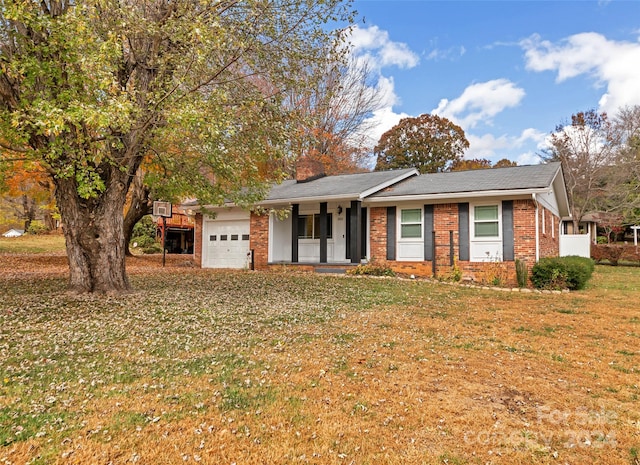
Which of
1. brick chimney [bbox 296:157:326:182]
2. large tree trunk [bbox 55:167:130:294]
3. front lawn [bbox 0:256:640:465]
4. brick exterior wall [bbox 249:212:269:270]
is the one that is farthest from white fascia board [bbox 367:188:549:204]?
brick chimney [bbox 296:157:326:182]

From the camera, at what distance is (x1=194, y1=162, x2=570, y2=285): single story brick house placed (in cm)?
1207

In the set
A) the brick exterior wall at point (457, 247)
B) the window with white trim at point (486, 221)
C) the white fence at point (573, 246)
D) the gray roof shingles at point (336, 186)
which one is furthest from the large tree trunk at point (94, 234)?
the white fence at point (573, 246)

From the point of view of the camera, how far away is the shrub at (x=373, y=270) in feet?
42.1

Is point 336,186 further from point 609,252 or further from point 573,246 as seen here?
point 609,252

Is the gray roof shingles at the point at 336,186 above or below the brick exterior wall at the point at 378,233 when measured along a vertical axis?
above

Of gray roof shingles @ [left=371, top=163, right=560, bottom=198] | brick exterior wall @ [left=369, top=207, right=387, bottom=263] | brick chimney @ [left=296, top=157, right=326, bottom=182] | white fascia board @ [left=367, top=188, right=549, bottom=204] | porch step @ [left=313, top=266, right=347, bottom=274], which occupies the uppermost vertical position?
brick chimney @ [left=296, top=157, right=326, bottom=182]

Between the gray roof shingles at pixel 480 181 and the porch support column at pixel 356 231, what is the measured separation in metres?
0.75

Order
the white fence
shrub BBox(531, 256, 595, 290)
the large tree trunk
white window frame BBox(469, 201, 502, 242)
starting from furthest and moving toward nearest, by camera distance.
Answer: the white fence < white window frame BBox(469, 201, 502, 242) < shrub BBox(531, 256, 595, 290) < the large tree trunk

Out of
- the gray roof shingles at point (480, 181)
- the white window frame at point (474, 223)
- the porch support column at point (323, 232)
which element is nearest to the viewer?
the gray roof shingles at point (480, 181)

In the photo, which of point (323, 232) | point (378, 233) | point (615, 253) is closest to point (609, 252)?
point (615, 253)

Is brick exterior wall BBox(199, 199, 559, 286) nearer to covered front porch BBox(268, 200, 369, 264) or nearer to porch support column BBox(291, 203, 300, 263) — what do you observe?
covered front porch BBox(268, 200, 369, 264)

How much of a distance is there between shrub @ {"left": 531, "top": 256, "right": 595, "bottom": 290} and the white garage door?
10.4 meters

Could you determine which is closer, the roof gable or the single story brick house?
the single story brick house

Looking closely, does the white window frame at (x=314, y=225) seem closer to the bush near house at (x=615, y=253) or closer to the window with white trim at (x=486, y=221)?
the window with white trim at (x=486, y=221)
